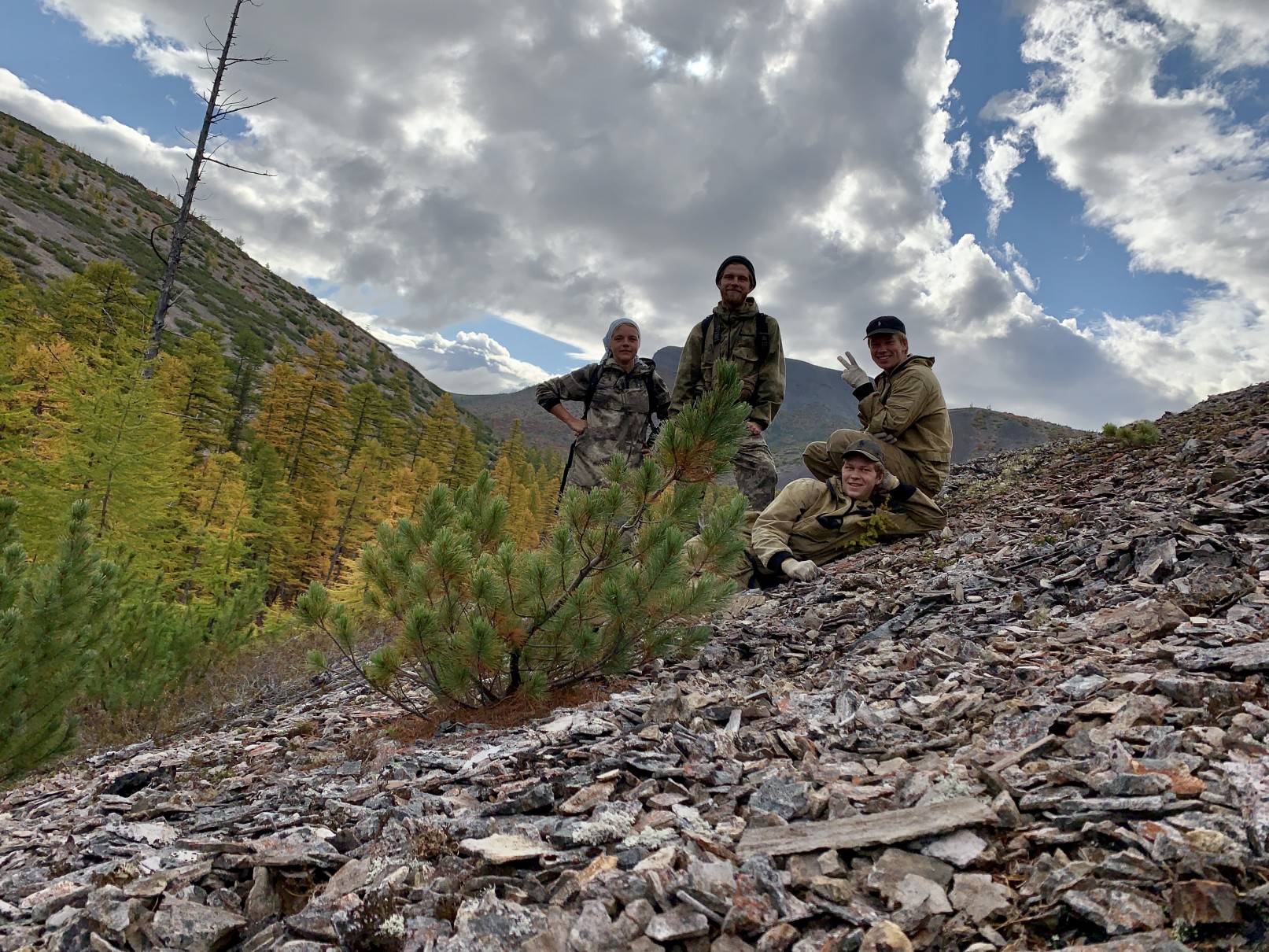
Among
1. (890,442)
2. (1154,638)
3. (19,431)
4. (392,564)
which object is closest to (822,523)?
(890,442)

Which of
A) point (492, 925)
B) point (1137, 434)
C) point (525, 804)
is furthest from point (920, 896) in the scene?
point (1137, 434)

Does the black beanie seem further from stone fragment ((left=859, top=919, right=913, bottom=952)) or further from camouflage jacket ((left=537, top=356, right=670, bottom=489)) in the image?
stone fragment ((left=859, top=919, right=913, bottom=952))

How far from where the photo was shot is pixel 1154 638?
346 cm

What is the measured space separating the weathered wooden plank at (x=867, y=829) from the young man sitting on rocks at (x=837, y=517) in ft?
17.8

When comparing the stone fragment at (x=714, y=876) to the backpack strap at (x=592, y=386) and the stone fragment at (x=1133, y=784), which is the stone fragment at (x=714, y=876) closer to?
the stone fragment at (x=1133, y=784)

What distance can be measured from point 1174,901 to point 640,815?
5.20 feet

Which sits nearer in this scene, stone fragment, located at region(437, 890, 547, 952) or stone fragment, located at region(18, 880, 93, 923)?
stone fragment, located at region(437, 890, 547, 952)

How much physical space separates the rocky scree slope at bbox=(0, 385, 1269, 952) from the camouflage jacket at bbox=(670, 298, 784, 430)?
12.3 ft

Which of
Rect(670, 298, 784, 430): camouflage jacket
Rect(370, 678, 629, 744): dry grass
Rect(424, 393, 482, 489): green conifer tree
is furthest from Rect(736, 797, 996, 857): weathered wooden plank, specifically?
Rect(424, 393, 482, 489): green conifer tree

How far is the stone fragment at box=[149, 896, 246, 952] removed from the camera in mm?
2059

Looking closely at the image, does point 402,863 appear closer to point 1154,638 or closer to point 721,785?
point 721,785

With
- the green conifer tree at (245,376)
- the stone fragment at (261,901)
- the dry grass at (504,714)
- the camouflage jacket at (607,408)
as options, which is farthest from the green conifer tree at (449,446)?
the stone fragment at (261,901)

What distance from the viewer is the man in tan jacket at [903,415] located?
309 inches

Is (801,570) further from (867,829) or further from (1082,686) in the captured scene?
(867,829)
